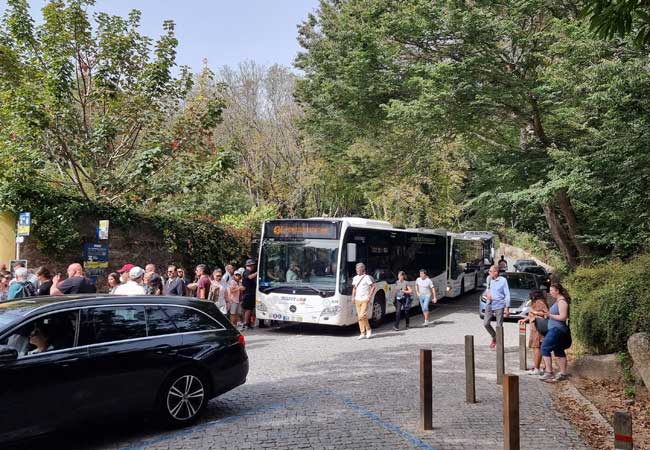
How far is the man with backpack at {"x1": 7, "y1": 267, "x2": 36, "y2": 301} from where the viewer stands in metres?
10.6

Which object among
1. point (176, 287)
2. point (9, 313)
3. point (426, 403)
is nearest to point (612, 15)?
point (426, 403)

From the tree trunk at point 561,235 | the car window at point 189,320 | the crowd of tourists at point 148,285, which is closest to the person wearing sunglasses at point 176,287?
the crowd of tourists at point 148,285

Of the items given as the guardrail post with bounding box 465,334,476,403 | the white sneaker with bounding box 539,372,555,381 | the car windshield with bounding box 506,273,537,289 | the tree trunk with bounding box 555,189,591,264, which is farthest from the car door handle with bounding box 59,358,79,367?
the tree trunk with bounding box 555,189,591,264

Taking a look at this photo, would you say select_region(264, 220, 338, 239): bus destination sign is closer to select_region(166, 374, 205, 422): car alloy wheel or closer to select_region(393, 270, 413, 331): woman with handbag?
select_region(393, 270, 413, 331): woman with handbag

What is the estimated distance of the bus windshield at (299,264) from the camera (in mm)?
14594

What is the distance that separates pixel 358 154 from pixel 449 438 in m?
20.9

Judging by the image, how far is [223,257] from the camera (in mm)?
21672

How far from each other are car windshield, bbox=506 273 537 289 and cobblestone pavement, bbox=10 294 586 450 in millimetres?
7101

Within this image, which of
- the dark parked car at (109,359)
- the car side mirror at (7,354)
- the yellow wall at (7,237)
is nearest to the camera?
the car side mirror at (7,354)

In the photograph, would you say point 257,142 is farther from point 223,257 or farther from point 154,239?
point 154,239

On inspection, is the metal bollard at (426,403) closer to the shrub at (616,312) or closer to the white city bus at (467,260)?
the shrub at (616,312)

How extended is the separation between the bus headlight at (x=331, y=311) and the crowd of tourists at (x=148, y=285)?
8.20 ft

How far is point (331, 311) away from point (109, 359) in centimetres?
856

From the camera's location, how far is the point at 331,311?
1423 centimetres
